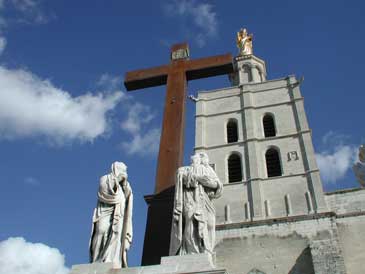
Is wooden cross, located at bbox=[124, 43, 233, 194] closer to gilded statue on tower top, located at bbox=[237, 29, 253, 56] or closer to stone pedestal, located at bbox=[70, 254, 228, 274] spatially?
stone pedestal, located at bbox=[70, 254, 228, 274]

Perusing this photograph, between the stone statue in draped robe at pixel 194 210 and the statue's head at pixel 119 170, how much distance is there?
0.74m

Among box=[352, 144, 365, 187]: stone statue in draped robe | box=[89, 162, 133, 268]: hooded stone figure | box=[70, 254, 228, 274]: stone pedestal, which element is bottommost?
box=[70, 254, 228, 274]: stone pedestal

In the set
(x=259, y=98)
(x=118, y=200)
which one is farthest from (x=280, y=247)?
(x=118, y=200)

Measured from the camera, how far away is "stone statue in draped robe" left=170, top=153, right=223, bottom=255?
17.3ft

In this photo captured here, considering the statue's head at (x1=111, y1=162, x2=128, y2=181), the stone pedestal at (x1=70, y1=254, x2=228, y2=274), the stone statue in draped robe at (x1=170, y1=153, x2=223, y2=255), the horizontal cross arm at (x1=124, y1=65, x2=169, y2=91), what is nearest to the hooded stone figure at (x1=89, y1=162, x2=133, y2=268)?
the statue's head at (x1=111, y1=162, x2=128, y2=181)

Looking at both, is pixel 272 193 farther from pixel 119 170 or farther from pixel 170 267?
pixel 170 267

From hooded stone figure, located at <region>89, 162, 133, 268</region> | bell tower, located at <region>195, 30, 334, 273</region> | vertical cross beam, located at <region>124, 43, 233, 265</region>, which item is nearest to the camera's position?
hooded stone figure, located at <region>89, 162, 133, 268</region>

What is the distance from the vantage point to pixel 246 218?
23.4 meters

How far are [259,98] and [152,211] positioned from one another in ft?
83.1

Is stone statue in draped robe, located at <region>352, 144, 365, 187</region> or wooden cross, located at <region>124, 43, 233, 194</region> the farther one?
stone statue in draped robe, located at <region>352, 144, 365, 187</region>

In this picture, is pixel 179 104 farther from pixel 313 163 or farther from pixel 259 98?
pixel 259 98

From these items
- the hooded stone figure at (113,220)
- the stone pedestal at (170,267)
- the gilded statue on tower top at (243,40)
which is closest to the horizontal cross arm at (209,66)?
the hooded stone figure at (113,220)

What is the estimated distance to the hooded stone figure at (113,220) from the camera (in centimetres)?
540

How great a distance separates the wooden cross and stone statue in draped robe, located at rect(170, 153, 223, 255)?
70cm
